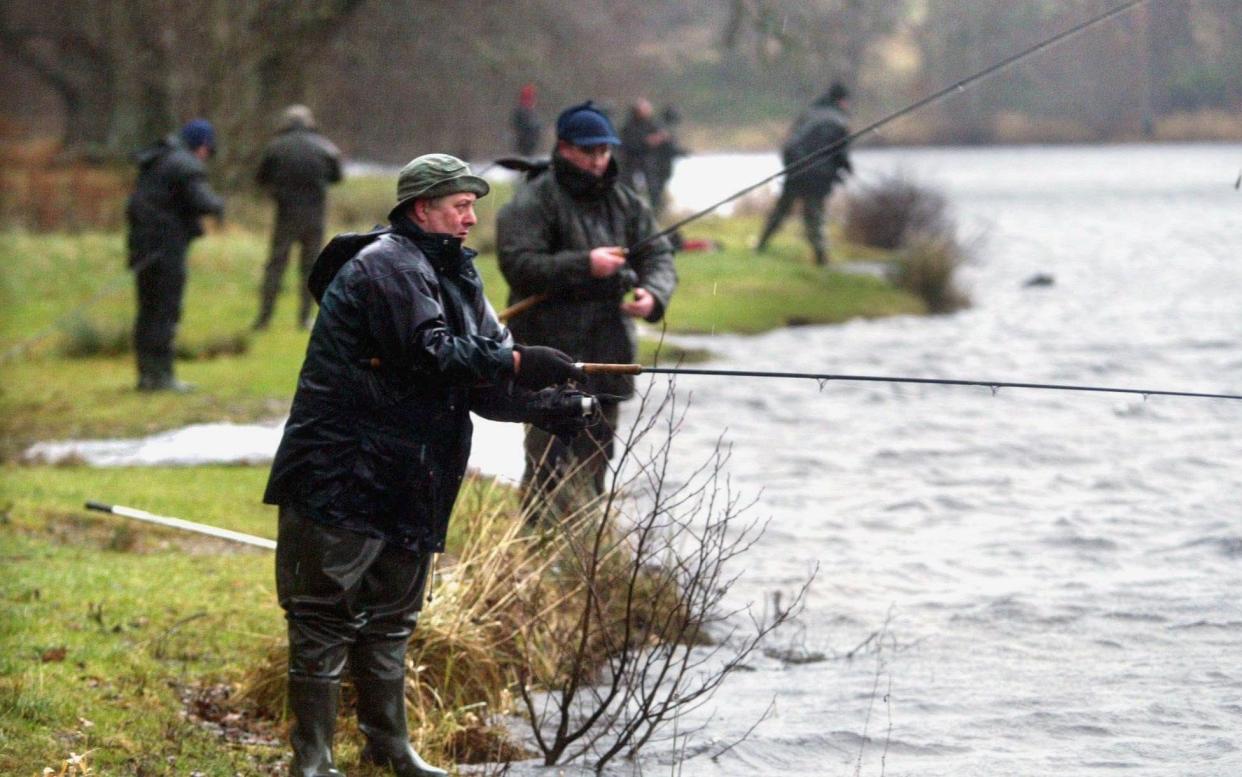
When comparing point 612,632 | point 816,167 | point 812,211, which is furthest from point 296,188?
point 612,632

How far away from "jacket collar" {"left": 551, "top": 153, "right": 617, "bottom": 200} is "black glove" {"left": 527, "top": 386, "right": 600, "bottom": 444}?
2604 millimetres

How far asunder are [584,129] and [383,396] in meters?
2.85

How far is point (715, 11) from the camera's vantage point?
63375 millimetres

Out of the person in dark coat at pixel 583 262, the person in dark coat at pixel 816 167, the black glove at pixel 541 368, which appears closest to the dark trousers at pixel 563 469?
the person in dark coat at pixel 583 262

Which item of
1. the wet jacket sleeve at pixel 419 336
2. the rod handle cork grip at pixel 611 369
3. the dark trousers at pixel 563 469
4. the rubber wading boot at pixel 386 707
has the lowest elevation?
the rubber wading boot at pixel 386 707

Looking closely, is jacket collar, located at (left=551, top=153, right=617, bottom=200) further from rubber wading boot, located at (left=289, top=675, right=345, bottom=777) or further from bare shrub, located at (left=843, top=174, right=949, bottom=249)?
bare shrub, located at (left=843, top=174, right=949, bottom=249)

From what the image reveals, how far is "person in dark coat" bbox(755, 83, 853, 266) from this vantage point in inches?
946

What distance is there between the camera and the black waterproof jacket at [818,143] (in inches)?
944

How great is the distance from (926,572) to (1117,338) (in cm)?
1247

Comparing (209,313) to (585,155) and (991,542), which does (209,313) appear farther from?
(585,155)

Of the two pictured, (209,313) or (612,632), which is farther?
(209,313)

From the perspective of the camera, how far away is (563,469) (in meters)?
8.31

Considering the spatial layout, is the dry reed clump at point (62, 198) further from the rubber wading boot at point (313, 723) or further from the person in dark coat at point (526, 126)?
the rubber wading boot at point (313, 723)

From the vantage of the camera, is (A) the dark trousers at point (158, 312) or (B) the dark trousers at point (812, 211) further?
(B) the dark trousers at point (812, 211)
